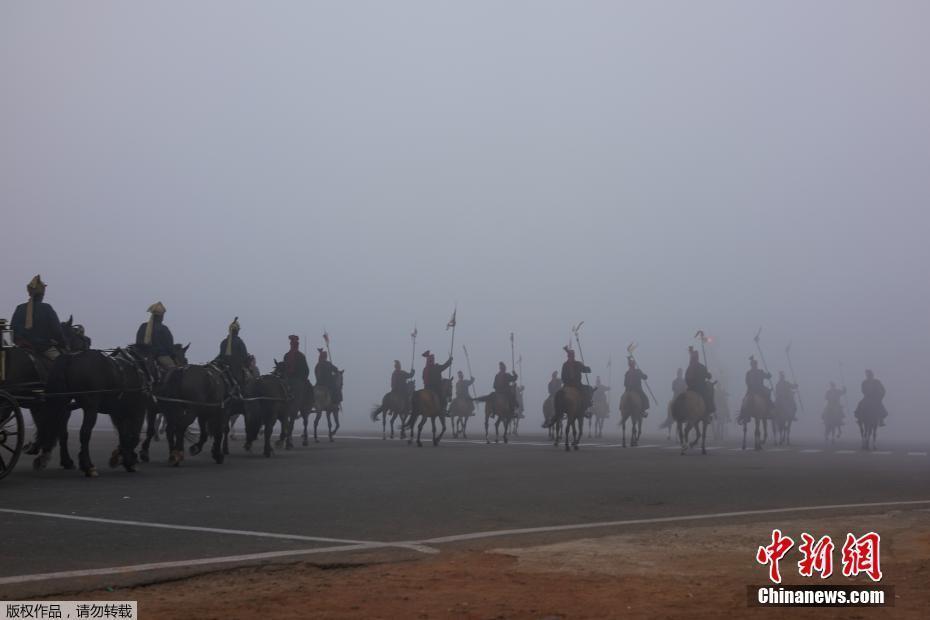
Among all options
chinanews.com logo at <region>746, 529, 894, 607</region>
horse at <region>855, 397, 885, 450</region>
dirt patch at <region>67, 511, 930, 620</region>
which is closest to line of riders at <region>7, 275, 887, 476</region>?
horse at <region>855, 397, 885, 450</region>

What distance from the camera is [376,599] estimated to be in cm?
670

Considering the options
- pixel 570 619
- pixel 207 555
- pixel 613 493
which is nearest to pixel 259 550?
pixel 207 555

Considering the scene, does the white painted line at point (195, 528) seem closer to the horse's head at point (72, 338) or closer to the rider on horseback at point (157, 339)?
the horse's head at point (72, 338)

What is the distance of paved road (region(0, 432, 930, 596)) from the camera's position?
28.5ft

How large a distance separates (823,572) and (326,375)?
1151 inches

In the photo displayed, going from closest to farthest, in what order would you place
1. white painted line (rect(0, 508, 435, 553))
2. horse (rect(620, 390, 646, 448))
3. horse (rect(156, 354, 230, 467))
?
white painted line (rect(0, 508, 435, 553))
horse (rect(156, 354, 230, 467))
horse (rect(620, 390, 646, 448))

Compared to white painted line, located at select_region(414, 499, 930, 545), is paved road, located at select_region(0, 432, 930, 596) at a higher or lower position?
lower

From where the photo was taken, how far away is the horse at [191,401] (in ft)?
63.3

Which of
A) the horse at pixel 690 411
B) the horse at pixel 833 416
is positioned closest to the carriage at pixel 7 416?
the horse at pixel 690 411

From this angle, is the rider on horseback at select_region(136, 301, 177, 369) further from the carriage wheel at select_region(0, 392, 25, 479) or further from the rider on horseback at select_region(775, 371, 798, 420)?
the rider on horseback at select_region(775, 371, 798, 420)

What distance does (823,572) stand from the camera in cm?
762

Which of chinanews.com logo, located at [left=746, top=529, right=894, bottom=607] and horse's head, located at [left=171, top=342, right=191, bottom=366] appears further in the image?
horse's head, located at [left=171, top=342, right=191, bottom=366]

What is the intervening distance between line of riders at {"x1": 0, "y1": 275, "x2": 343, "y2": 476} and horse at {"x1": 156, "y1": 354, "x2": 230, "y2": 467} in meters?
0.02

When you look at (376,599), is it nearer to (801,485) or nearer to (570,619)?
(570,619)
